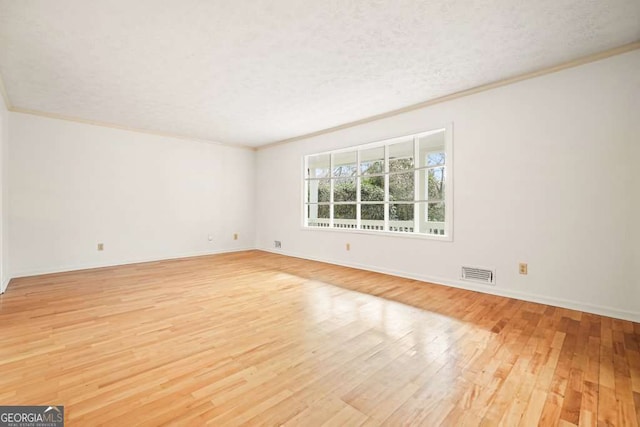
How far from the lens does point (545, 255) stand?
3.10 meters

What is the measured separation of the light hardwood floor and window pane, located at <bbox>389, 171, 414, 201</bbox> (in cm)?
168

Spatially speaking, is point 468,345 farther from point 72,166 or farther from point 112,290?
point 72,166

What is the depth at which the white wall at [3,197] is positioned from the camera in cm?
354

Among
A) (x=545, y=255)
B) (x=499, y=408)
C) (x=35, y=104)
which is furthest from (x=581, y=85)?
(x=35, y=104)

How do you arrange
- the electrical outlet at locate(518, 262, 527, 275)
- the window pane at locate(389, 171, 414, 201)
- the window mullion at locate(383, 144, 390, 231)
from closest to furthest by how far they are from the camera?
the electrical outlet at locate(518, 262, 527, 275) < the window pane at locate(389, 171, 414, 201) < the window mullion at locate(383, 144, 390, 231)

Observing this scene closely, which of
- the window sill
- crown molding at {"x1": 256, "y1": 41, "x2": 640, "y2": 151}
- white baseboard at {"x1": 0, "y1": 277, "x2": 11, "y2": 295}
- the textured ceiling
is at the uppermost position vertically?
crown molding at {"x1": 256, "y1": 41, "x2": 640, "y2": 151}

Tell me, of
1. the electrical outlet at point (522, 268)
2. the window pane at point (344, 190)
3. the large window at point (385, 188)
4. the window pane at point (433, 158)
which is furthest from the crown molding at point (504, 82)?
the electrical outlet at point (522, 268)

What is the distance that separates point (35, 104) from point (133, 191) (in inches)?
69.6

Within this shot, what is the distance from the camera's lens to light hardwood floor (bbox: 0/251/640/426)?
58.2 inches

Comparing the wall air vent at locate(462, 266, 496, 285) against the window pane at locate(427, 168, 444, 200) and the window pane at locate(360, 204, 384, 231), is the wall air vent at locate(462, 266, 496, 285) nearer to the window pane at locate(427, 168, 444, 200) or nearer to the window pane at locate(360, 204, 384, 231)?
the window pane at locate(427, 168, 444, 200)

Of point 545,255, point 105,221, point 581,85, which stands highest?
point 581,85

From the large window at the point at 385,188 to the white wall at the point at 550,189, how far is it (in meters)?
0.30

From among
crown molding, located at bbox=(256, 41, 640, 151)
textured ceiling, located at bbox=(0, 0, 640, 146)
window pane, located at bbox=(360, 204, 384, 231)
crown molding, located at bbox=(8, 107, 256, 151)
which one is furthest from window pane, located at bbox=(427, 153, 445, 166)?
crown molding, located at bbox=(8, 107, 256, 151)

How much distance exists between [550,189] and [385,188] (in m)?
2.17
